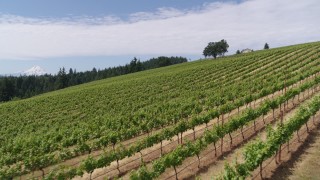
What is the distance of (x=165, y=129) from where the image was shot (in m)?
26.3

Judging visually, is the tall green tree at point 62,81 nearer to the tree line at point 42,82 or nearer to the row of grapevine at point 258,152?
the tree line at point 42,82

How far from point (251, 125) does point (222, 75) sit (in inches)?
1567

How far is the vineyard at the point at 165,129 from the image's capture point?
66.9 ft

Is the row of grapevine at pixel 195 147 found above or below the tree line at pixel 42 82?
above

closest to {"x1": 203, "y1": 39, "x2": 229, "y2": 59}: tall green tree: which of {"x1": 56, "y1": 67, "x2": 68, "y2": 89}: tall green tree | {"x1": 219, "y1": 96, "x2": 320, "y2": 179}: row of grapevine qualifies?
{"x1": 56, "y1": 67, "x2": 68, "y2": 89}: tall green tree

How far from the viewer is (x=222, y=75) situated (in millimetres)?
67375

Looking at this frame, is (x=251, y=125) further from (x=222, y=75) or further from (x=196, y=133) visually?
(x=222, y=75)

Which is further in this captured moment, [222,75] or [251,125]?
[222,75]

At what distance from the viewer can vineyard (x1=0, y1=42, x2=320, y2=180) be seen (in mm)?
20391

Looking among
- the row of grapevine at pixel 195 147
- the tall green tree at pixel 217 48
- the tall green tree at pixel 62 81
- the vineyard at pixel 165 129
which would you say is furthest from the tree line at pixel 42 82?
the row of grapevine at pixel 195 147

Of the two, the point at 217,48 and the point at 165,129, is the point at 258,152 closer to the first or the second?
the point at 165,129

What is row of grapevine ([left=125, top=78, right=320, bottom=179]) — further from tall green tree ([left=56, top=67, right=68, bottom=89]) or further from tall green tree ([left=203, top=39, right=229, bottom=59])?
tall green tree ([left=56, top=67, right=68, bottom=89])

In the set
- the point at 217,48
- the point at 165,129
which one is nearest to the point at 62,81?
the point at 217,48

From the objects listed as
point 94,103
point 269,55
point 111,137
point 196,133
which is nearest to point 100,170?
point 111,137
